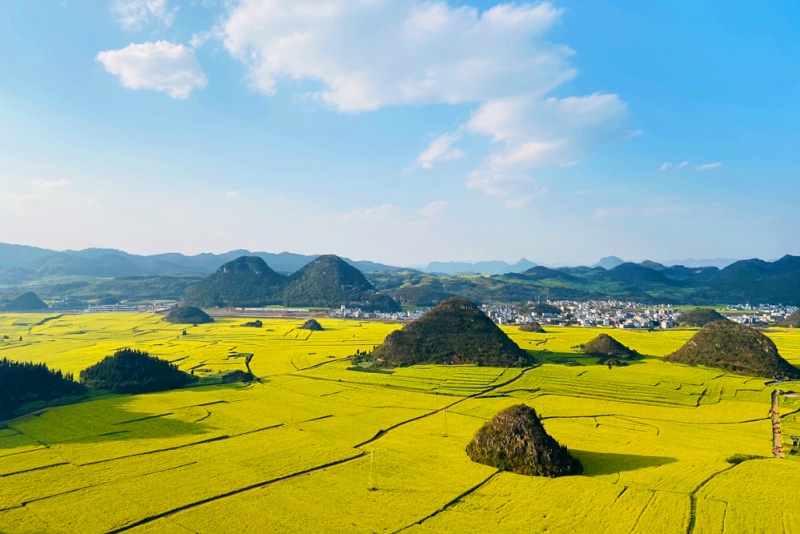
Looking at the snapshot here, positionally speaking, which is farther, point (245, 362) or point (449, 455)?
point (245, 362)

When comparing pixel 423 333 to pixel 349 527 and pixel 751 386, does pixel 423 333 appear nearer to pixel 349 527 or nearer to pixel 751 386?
pixel 751 386

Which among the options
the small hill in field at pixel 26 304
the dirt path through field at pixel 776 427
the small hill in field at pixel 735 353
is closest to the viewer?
the dirt path through field at pixel 776 427

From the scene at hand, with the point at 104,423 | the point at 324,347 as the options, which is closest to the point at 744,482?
the point at 104,423

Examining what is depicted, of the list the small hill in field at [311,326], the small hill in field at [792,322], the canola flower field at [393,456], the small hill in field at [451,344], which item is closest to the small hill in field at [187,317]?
the small hill in field at [311,326]

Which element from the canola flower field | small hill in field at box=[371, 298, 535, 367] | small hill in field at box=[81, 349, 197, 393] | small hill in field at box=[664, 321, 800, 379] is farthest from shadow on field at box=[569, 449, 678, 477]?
small hill in field at box=[81, 349, 197, 393]

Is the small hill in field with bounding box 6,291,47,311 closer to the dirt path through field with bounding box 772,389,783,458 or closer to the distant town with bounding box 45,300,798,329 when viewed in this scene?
the distant town with bounding box 45,300,798,329

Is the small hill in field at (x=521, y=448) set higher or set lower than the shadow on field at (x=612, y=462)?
higher

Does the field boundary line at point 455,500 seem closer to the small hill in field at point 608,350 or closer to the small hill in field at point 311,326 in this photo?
the small hill in field at point 608,350

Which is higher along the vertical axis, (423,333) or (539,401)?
(423,333)
